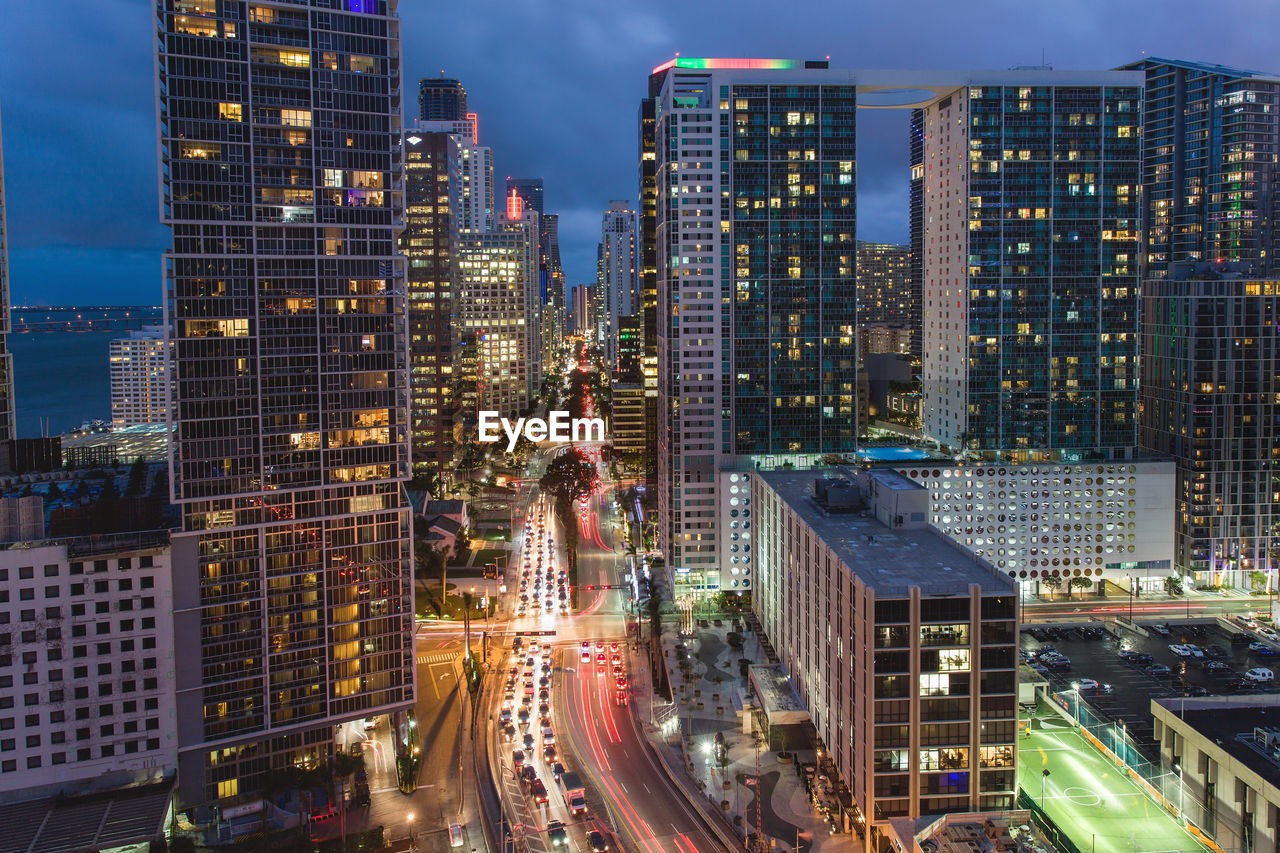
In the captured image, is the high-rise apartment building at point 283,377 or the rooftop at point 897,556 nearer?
the rooftop at point 897,556

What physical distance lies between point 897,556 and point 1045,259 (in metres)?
73.6

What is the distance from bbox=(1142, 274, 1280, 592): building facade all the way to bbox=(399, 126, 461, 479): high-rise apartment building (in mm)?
135024

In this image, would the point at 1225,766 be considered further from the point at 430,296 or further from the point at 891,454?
the point at 430,296

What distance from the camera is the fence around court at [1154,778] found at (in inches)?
2328

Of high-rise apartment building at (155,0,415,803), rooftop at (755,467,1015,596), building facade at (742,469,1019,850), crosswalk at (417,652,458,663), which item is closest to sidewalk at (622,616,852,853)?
building facade at (742,469,1019,850)

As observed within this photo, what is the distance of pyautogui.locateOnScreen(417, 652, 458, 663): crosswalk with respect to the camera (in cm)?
10662

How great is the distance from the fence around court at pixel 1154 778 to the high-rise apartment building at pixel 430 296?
136m

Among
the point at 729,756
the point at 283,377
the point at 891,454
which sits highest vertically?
the point at 283,377

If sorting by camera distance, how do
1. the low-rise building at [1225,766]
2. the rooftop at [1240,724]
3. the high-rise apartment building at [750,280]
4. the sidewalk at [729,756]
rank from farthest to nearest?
the high-rise apartment building at [750,280], the sidewalk at [729,756], the rooftop at [1240,724], the low-rise building at [1225,766]

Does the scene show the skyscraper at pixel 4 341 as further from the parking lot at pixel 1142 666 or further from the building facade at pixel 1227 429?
the building facade at pixel 1227 429

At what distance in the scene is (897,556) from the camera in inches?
2945

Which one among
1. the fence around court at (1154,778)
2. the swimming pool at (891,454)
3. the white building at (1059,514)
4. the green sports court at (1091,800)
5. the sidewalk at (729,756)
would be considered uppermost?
the swimming pool at (891,454)

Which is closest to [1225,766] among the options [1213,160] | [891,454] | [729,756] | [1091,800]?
[1091,800]

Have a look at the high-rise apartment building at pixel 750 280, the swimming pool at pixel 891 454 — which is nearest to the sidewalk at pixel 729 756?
the high-rise apartment building at pixel 750 280
